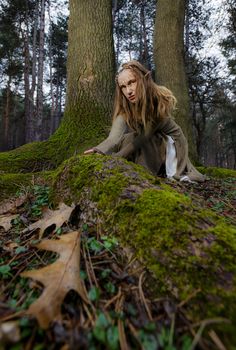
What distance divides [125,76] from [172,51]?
318 centimetres

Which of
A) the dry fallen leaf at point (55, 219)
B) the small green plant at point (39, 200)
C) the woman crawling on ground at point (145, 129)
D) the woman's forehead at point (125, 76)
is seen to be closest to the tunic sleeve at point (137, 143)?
the woman crawling on ground at point (145, 129)

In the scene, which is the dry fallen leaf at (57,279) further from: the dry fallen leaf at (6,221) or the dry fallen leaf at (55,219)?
the dry fallen leaf at (6,221)

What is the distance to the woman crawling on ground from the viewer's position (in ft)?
10.5

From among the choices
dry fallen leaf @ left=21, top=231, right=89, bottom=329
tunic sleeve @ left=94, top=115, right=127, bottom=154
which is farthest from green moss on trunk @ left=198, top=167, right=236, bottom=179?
dry fallen leaf @ left=21, top=231, right=89, bottom=329

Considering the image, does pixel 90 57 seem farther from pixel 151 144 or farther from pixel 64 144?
pixel 151 144

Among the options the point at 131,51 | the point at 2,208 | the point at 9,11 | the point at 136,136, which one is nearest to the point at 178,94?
the point at 136,136

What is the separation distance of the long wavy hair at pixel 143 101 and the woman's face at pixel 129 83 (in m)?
0.04

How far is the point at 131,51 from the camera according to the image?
81.3ft

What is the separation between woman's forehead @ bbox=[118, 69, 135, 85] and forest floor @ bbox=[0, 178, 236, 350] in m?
2.07

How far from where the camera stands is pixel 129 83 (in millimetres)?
3219

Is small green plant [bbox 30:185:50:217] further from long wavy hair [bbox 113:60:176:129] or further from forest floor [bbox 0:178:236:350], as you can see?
long wavy hair [bbox 113:60:176:129]

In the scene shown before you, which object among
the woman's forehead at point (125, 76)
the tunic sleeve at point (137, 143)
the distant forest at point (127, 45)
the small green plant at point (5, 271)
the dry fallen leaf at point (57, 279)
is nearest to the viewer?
the dry fallen leaf at point (57, 279)

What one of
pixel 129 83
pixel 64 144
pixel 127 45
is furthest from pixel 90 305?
pixel 127 45

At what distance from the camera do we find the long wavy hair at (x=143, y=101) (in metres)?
3.18
